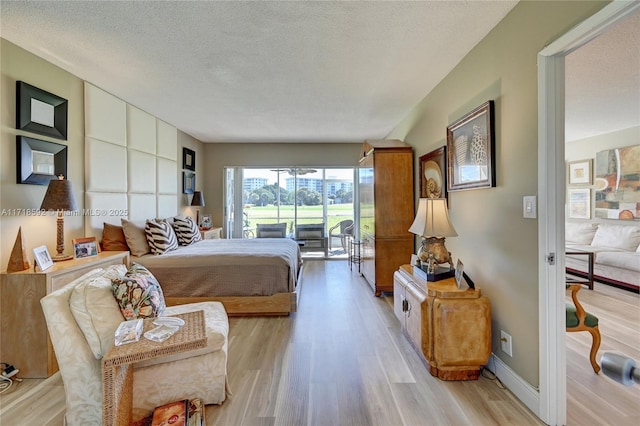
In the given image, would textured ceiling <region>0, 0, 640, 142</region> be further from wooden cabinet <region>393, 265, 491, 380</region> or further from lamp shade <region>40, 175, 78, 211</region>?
wooden cabinet <region>393, 265, 491, 380</region>

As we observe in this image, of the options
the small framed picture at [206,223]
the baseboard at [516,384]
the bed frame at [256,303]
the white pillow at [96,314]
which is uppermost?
the small framed picture at [206,223]

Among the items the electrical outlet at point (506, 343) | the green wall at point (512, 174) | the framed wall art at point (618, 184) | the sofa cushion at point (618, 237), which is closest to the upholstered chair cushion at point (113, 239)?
the green wall at point (512, 174)

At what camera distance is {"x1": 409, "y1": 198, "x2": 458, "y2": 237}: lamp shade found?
7.36 feet

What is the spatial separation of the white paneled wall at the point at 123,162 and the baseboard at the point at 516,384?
3881 millimetres

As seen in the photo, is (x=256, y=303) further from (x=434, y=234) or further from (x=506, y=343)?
(x=506, y=343)

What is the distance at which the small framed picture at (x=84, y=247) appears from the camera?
2.60m

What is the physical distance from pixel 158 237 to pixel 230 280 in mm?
1082

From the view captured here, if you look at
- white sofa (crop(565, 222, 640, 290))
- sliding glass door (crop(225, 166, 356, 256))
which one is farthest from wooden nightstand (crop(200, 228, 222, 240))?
white sofa (crop(565, 222, 640, 290))

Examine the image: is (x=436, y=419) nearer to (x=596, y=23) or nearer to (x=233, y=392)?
(x=233, y=392)

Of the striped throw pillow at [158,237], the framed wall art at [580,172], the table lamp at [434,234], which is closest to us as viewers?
the table lamp at [434,234]

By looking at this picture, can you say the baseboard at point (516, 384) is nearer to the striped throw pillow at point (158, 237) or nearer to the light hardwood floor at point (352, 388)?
the light hardwood floor at point (352, 388)

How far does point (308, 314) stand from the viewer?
10.5 feet

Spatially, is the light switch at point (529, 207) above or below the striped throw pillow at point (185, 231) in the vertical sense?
above

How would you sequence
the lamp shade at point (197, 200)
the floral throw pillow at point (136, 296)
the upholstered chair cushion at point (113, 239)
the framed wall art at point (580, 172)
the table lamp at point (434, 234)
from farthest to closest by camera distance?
the lamp shade at point (197, 200), the framed wall art at point (580, 172), the upholstered chair cushion at point (113, 239), the table lamp at point (434, 234), the floral throw pillow at point (136, 296)
